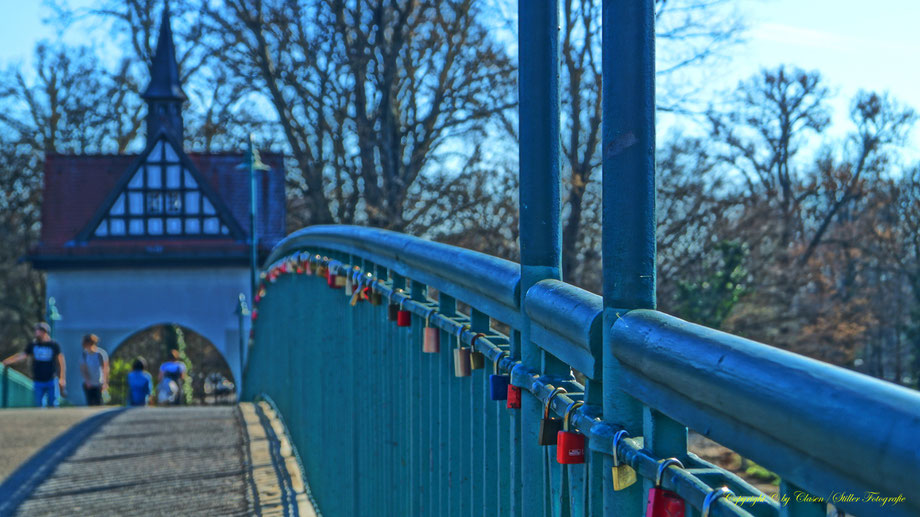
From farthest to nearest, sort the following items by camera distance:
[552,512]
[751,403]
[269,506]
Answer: [269,506], [552,512], [751,403]

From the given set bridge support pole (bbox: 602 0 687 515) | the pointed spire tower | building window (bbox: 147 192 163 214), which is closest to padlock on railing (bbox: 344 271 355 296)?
bridge support pole (bbox: 602 0 687 515)

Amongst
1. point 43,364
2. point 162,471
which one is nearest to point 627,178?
point 162,471

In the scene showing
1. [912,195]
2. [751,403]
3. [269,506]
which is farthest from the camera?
[912,195]

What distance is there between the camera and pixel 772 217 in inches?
894

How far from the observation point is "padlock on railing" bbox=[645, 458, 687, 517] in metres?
1.33

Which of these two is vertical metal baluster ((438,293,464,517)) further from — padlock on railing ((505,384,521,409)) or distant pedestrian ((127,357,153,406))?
distant pedestrian ((127,357,153,406))

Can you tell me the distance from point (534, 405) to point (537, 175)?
418 millimetres

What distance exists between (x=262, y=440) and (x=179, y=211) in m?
23.3

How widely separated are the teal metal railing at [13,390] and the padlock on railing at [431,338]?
16.2 meters

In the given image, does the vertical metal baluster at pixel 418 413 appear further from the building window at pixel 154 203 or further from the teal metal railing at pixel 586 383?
the building window at pixel 154 203

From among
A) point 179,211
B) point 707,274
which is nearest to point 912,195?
point 707,274

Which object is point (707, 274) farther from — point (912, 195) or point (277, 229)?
point (277, 229)

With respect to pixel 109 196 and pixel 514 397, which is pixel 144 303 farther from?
pixel 514 397

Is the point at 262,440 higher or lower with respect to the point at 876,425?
lower
